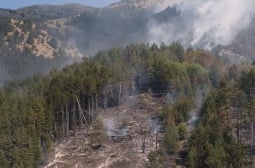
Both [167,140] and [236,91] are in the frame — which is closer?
[167,140]

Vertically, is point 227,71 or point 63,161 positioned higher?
point 227,71

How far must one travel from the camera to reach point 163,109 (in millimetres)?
125875

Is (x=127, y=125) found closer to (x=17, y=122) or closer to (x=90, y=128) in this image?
(x=90, y=128)

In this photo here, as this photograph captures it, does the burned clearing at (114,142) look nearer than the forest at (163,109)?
No

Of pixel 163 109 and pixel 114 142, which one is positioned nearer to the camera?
pixel 114 142

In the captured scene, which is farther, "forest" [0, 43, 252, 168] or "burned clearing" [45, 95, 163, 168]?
"burned clearing" [45, 95, 163, 168]

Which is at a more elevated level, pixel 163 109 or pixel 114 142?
pixel 163 109

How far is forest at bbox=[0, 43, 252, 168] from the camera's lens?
100 m

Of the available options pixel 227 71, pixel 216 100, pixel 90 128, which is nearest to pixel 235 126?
pixel 216 100

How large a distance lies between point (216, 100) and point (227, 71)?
200 feet

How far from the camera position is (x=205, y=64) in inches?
7333

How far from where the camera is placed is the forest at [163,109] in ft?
329

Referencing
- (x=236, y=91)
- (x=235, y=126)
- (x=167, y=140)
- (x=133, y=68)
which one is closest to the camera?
(x=167, y=140)

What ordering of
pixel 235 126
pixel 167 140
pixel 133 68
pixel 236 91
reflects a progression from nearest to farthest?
pixel 167 140 < pixel 235 126 < pixel 236 91 < pixel 133 68
